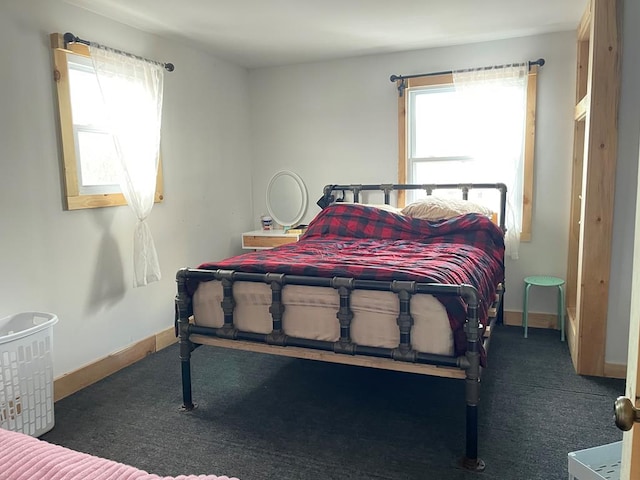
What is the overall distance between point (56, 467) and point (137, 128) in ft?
8.65

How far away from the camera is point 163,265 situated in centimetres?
370

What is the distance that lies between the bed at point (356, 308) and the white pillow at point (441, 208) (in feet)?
1.63

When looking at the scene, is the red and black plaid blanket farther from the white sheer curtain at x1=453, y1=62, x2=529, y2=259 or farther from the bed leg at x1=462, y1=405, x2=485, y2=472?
the white sheer curtain at x1=453, y1=62, x2=529, y2=259

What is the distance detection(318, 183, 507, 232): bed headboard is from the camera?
386 centimetres

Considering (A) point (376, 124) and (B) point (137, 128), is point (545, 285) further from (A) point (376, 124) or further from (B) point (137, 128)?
(B) point (137, 128)

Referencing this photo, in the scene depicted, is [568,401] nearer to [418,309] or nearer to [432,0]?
[418,309]

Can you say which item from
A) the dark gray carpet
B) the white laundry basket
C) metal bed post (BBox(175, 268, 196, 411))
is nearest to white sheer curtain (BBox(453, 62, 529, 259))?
the dark gray carpet

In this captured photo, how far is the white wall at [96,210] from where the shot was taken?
8.53 ft

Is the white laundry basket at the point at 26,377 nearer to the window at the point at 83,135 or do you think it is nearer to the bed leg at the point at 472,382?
the window at the point at 83,135

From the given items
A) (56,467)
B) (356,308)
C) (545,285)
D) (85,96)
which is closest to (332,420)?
(356,308)

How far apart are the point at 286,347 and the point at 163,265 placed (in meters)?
1.64

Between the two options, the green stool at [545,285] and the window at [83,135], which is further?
the green stool at [545,285]

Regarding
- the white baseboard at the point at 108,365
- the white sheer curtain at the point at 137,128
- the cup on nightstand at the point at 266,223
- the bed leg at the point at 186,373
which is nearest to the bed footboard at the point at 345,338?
the bed leg at the point at 186,373

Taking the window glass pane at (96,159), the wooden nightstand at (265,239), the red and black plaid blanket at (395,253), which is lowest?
the wooden nightstand at (265,239)
